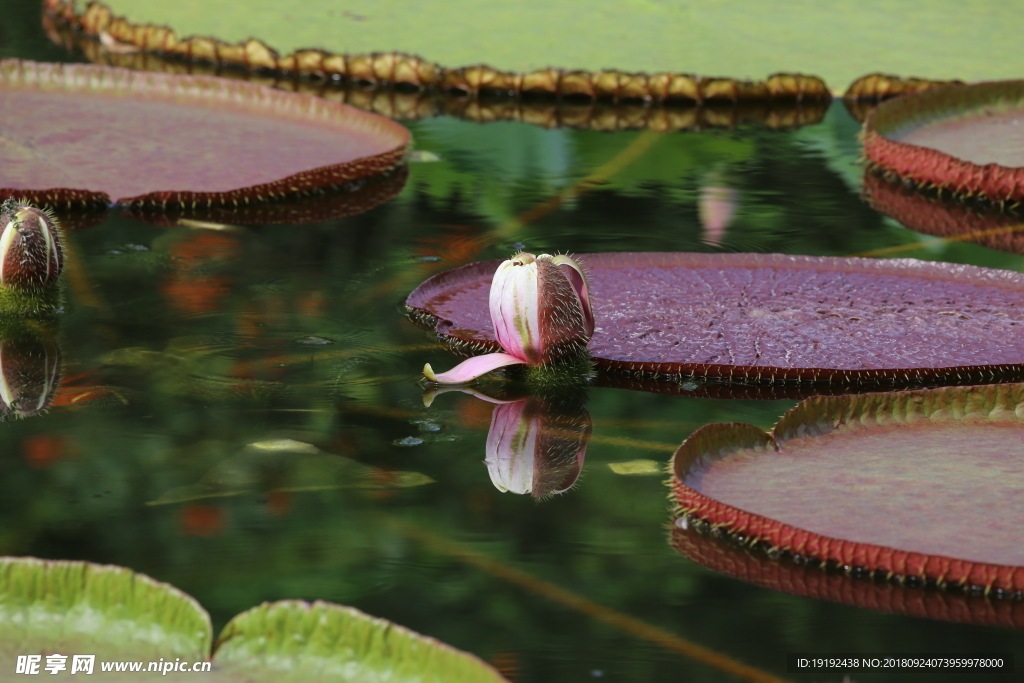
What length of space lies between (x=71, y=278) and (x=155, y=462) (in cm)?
109

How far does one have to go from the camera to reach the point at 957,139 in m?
4.31

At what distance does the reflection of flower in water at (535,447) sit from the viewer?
2.15 m

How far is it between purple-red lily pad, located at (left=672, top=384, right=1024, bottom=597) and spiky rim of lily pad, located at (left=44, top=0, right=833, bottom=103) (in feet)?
9.73

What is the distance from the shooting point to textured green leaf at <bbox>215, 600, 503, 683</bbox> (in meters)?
1.44

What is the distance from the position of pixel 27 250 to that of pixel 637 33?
3.23 metres

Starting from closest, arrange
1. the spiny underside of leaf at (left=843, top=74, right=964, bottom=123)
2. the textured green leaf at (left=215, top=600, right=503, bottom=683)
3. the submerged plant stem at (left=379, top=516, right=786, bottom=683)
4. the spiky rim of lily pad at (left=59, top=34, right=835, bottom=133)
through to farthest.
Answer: the textured green leaf at (left=215, top=600, right=503, bottom=683) < the submerged plant stem at (left=379, top=516, right=786, bottom=683) < the spiky rim of lily pad at (left=59, top=34, right=835, bottom=133) < the spiny underside of leaf at (left=843, top=74, right=964, bottom=123)

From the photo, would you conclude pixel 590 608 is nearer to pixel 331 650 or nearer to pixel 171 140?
pixel 331 650

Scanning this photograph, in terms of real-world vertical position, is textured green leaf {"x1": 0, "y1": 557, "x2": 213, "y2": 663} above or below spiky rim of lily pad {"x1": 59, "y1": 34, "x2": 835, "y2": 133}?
below

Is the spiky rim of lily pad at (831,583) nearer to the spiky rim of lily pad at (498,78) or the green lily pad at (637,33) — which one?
the spiky rim of lily pad at (498,78)

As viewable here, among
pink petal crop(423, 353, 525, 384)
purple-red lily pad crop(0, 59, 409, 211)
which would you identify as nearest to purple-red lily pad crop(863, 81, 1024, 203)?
purple-red lily pad crop(0, 59, 409, 211)

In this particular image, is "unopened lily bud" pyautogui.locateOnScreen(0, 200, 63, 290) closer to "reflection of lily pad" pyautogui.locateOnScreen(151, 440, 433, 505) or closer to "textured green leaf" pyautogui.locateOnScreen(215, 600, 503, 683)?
"reflection of lily pad" pyautogui.locateOnScreen(151, 440, 433, 505)

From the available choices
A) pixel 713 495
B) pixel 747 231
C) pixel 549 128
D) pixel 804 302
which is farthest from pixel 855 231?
pixel 713 495

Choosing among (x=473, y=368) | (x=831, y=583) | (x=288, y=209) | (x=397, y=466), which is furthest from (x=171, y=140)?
Answer: (x=831, y=583)

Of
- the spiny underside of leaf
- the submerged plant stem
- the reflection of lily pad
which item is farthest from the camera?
the spiny underside of leaf
